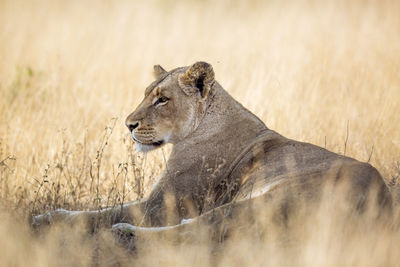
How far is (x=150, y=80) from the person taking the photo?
10258 mm

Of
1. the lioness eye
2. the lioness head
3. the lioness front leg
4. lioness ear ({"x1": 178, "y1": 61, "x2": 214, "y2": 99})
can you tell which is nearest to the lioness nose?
the lioness head

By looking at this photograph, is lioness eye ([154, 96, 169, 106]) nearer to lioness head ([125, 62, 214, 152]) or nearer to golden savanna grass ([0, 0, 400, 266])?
lioness head ([125, 62, 214, 152])

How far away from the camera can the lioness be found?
445cm

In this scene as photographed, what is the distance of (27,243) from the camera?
4.25 meters

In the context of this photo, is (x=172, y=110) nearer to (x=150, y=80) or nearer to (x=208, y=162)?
(x=208, y=162)

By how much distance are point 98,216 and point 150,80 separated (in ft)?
18.0

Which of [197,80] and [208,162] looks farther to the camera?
[197,80]

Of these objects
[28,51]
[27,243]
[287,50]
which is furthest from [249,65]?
[27,243]

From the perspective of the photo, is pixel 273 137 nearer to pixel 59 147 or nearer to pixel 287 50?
pixel 59 147

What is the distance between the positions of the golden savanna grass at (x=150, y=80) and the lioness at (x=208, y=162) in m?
0.28

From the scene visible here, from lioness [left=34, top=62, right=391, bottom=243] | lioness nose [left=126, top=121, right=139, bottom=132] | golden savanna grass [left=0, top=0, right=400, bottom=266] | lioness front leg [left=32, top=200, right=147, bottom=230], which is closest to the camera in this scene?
golden savanna grass [left=0, top=0, right=400, bottom=266]

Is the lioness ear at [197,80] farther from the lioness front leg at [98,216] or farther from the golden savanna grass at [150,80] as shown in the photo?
the lioness front leg at [98,216]

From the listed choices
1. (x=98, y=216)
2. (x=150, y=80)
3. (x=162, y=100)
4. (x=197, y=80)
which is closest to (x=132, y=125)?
(x=162, y=100)

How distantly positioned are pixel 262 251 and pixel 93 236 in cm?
136
